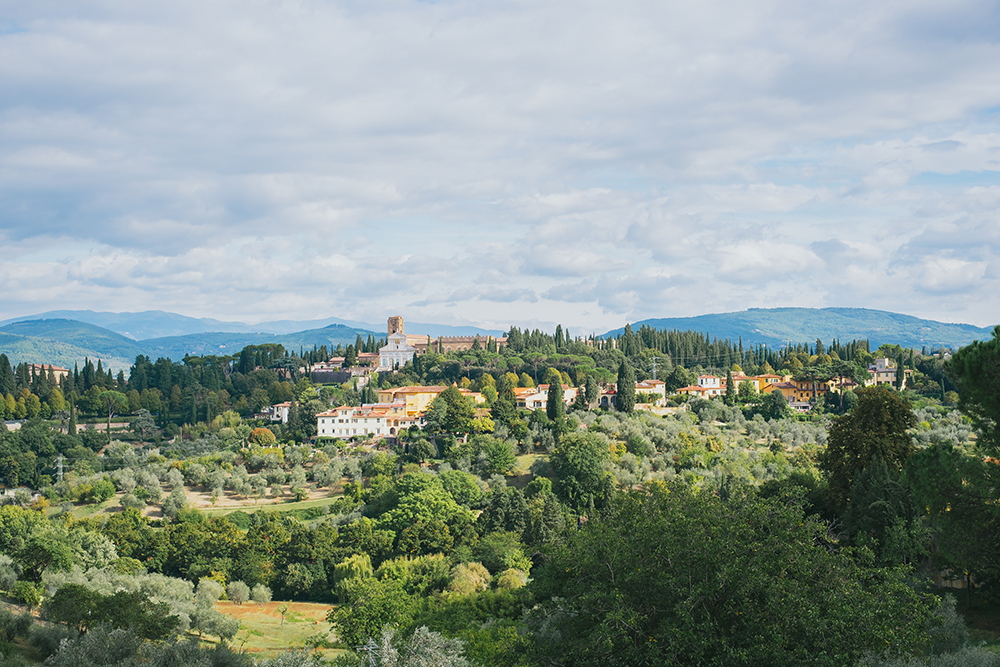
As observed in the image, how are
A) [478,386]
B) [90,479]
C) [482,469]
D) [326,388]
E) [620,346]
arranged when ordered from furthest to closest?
[620,346] → [326,388] → [478,386] → [90,479] → [482,469]

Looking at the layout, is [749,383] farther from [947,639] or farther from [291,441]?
[947,639]

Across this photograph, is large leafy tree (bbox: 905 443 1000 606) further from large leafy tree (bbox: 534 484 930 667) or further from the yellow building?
the yellow building

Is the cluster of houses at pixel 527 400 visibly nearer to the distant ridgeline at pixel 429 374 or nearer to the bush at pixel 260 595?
the distant ridgeline at pixel 429 374

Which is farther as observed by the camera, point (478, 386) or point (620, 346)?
point (620, 346)

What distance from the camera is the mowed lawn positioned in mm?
28538

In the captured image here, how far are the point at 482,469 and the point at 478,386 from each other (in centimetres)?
2732

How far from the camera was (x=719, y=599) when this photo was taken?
14.5m

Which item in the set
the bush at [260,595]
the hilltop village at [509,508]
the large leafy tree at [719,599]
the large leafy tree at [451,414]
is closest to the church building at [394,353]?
the hilltop village at [509,508]

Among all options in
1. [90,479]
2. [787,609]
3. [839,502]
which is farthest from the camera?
[90,479]

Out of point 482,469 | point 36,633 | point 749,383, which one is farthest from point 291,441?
point 36,633

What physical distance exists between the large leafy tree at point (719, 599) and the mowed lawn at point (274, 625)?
46.9 ft

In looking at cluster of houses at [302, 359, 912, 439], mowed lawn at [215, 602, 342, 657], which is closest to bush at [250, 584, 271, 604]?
mowed lawn at [215, 602, 342, 657]

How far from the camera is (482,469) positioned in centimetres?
5378

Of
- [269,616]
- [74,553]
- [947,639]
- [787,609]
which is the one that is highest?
[787,609]
